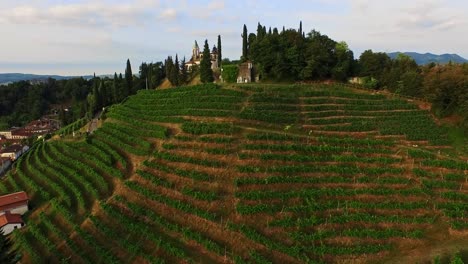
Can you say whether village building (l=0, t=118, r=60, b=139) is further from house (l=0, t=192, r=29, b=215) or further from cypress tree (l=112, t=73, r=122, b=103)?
house (l=0, t=192, r=29, b=215)

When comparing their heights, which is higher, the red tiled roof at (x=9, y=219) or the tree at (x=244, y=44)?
the tree at (x=244, y=44)

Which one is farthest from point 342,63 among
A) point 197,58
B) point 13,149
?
point 13,149

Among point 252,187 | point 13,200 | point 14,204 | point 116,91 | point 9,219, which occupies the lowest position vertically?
point 9,219

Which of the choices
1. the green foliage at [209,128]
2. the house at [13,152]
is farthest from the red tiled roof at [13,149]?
the green foliage at [209,128]

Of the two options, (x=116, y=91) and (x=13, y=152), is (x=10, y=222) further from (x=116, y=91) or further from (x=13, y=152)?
(x=13, y=152)

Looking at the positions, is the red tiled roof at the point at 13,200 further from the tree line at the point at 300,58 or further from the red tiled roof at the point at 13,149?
the red tiled roof at the point at 13,149

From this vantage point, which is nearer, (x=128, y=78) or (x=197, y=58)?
(x=128, y=78)

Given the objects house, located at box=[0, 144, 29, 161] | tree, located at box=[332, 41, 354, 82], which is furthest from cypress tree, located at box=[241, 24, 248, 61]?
house, located at box=[0, 144, 29, 161]
